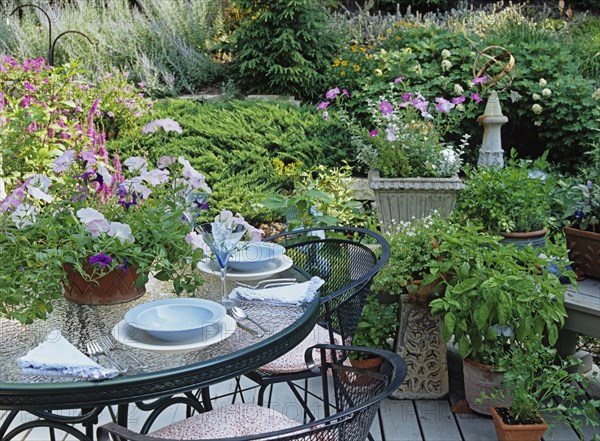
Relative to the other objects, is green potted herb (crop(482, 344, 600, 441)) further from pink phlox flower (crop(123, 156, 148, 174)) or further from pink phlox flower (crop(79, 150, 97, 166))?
pink phlox flower (crop(79, 150, 97, 166))

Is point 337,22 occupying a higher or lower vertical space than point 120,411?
higher

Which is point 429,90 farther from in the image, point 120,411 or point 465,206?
point 120,411

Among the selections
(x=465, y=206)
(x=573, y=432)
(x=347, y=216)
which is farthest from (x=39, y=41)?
(x=573, y=432)

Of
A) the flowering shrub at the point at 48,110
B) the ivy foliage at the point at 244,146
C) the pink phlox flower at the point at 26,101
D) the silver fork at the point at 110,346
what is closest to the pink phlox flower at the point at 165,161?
the silver fork at the point at 110,346

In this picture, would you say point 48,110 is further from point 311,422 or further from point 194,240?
point 311,422

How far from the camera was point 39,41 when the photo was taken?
766cm

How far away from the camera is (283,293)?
1985mm

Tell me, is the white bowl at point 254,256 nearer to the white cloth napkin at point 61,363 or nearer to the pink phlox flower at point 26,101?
the white cloth napkin at point 61,363

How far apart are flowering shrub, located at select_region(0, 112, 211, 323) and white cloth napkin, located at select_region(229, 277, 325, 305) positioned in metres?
0.14

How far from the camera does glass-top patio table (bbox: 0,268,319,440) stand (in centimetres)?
147

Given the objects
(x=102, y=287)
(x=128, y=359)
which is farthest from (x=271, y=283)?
(x=128, y=359)

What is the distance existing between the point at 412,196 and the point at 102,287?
7.75 feet

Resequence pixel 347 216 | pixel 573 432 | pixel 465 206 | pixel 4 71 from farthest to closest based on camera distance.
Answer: pixel 4 71, pixel 347 216, pixel 465 206, pixel 573 432

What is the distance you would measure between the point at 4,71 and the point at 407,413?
3.83 meters
